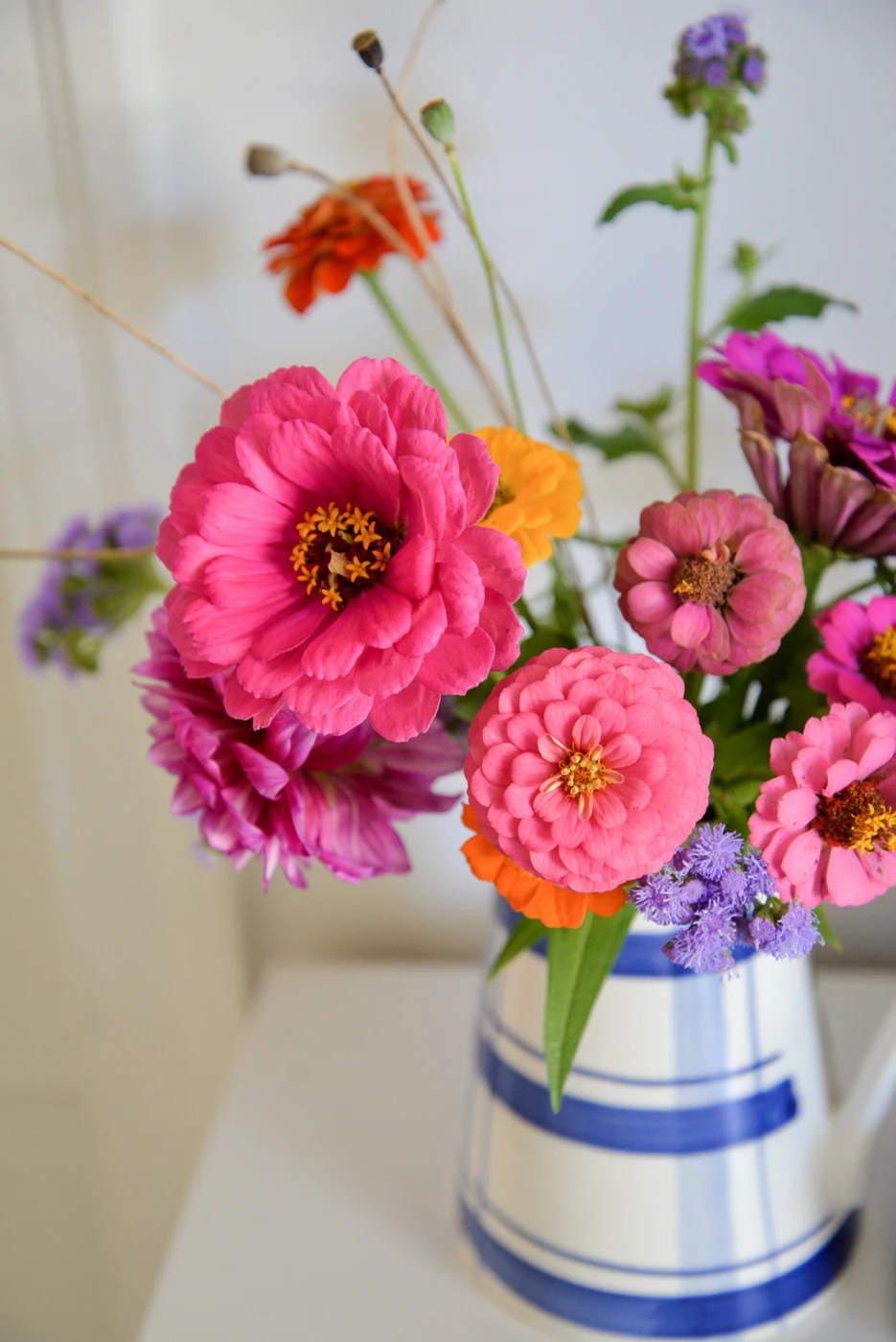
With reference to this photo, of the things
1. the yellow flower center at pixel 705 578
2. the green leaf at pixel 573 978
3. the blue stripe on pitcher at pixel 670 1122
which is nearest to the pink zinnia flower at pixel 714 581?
the yellow flower center at pixel 705 578

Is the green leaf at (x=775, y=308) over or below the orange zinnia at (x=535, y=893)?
over

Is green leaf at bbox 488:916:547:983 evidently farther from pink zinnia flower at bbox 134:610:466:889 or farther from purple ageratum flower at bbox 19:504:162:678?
purple ageratum flower at bbox 19:504:162:678

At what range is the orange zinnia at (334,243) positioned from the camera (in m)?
0.49

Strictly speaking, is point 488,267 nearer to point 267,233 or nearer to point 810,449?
point 810,449

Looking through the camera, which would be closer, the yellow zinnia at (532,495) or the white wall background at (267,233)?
the yellow zinnia at (532,495)

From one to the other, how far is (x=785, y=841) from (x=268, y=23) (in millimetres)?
542

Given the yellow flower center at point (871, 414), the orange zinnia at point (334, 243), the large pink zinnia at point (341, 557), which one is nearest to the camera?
the large pink zinnia at point (341, 557)

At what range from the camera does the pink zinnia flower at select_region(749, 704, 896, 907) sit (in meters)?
0.30

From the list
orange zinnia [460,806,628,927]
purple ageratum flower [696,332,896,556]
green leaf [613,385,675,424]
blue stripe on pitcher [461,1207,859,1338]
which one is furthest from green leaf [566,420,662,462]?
blue stripe on pitcher [461,1207,859,1338]

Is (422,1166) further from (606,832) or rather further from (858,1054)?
(606,832)

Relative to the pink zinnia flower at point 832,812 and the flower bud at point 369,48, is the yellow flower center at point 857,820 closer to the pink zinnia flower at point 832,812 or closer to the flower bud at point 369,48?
the pink zinnia flower at point 832,812

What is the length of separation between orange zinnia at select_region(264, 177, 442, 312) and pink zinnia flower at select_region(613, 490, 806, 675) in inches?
9.6

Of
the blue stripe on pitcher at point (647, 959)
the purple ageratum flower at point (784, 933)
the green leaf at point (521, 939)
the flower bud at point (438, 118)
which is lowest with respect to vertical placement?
the blue stripe on pitcher at point (647, 959)

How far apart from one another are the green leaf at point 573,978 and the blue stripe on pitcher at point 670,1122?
7cm
